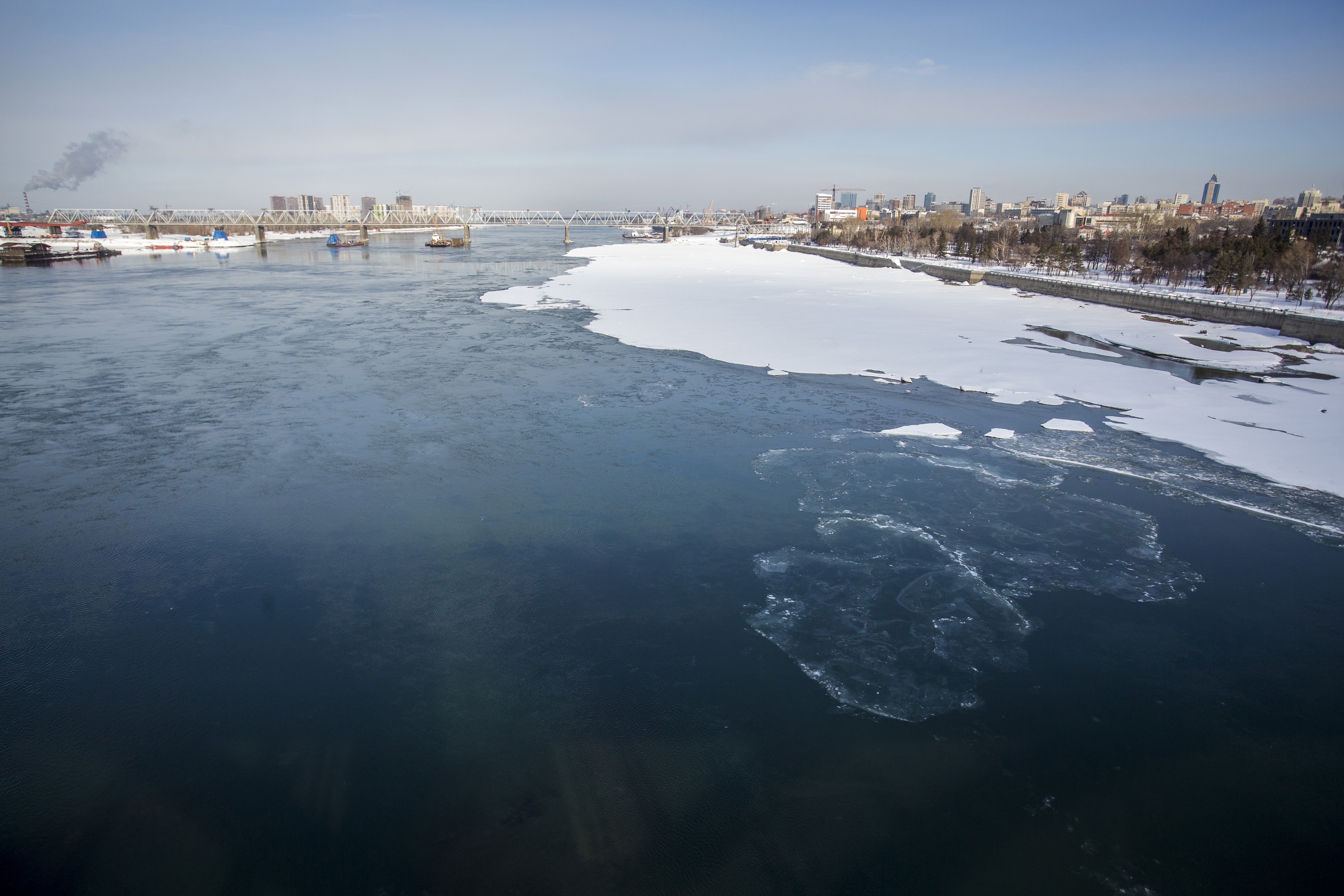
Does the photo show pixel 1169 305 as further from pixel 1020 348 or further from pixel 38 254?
pixel 38 254

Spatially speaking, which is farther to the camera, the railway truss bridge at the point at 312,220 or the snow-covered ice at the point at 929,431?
the railway truss bridge at the point at 312,220

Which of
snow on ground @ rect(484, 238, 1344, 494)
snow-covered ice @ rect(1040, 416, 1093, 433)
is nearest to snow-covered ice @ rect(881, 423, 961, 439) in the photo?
snow-covered ice @ rect(1040, 416, 1093, 433)

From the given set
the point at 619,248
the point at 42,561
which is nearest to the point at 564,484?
the point at 42,561

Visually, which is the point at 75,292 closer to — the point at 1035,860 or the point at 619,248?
the point at 1035,860

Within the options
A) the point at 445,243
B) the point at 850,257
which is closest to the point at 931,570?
the point at 850,257

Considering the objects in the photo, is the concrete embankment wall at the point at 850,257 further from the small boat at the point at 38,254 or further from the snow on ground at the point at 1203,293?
the small boat at the point at 38,254

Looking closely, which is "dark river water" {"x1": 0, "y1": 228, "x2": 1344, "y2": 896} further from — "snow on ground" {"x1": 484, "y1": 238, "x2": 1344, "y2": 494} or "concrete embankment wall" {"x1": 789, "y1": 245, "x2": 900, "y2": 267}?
"concrete embankment wall" {"x1": 789, "y1": 245, "x2": 900, "y2": 267}

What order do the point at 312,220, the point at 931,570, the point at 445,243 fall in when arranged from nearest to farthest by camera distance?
the point at 931,570 < the point at 445,243 < the point at 312,220

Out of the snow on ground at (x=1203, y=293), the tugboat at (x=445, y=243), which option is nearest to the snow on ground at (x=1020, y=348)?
the snow on ground at (x=1203, y=293)
